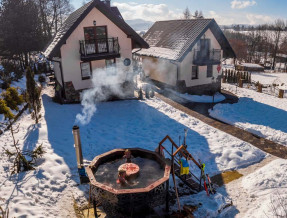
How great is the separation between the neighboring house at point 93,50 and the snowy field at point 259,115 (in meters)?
7.42

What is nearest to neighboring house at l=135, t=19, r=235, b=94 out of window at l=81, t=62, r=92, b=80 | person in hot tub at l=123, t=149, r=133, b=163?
window at l=81, t=62, r=92, b=80

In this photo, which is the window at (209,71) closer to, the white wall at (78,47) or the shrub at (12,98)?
the white wall at (78,47)

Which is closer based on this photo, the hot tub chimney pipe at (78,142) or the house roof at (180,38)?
the hot tub chimney pipe at (78,142)

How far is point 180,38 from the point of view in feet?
69.7

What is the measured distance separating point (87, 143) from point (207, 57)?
1415cm

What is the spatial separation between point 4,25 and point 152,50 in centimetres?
1474

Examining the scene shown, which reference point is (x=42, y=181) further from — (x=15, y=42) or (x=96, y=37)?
(x=15, y=42)

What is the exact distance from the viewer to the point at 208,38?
20.7 metres

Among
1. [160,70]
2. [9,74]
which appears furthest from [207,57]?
[9,74]

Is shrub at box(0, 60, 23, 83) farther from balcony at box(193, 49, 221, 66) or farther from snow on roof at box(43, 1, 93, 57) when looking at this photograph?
balcony at box(193, 49, 221, 66)

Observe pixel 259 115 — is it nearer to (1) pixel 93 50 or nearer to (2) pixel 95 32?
(1) pixel 93 50

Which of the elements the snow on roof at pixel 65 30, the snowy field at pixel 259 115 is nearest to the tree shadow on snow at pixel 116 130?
the snowy field at pixel 259 115

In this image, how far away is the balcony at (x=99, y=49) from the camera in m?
16.0

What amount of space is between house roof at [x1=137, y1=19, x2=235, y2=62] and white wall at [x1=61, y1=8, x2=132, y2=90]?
5.19 metres
